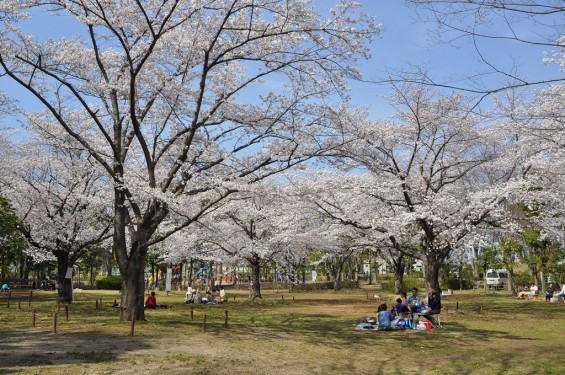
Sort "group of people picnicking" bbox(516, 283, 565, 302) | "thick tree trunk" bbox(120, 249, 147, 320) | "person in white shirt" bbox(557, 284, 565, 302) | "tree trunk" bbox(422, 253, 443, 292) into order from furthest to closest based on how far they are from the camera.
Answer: "group of people picnicking" bbox(516, 283, 565, 302)
"person in white shirt" bbox(557, 284, 565, 302)
"tree trunk" bbox(422, 253, 443, 292)
"thick tree trunk" bbox(120, 249, 147, 320)

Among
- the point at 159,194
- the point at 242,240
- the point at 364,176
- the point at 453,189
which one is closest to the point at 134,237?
the point at 159,194

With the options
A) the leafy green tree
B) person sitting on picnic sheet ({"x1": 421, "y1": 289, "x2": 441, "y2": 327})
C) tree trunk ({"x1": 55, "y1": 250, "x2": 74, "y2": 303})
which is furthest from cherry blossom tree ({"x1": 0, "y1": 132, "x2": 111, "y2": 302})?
person sitting on picnic sheet ({"x1": 421, "y1": 289, "x2": 441, "y2": 327})

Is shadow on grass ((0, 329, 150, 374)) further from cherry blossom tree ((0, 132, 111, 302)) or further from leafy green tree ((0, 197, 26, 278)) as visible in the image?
cherry blossom tree ((0, 132, 111, 302))

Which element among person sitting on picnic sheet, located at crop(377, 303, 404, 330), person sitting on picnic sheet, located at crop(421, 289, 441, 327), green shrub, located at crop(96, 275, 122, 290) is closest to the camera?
person sitting on picnic sheet, located at crop(377, 303, 404, 330)

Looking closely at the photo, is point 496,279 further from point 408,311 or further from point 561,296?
point 408,311

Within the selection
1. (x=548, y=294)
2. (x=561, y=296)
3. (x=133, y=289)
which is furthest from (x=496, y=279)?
(x=133, y=289)

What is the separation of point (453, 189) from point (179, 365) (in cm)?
1786

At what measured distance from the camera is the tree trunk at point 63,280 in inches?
981

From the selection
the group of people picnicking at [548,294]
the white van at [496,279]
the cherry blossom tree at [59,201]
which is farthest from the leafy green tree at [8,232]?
the white van at [496,279]

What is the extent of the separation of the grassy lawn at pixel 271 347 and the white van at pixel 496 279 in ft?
110

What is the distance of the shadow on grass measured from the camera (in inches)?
350

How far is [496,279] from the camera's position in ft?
160

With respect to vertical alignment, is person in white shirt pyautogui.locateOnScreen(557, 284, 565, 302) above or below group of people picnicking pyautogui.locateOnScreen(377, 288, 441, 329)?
below

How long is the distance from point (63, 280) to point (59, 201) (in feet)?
13.2
